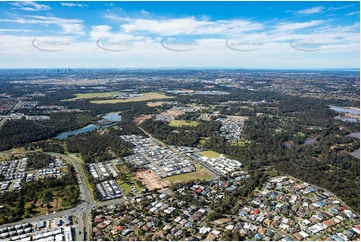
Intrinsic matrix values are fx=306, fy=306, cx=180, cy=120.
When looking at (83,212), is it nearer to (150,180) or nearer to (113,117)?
(150,180)

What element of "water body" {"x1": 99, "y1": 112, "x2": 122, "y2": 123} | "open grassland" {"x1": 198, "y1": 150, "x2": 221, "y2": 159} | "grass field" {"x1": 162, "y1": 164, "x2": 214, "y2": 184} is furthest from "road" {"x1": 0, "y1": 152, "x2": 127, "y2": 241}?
"water body" {"x1": 99, "y1": 112, "x2": 122, "y2": 123}

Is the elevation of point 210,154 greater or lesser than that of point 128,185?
lesser

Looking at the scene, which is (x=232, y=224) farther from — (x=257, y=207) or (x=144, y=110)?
(x=144, y=110)

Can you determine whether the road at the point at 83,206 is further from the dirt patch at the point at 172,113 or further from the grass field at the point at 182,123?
the dirt patch at the point at 172,113

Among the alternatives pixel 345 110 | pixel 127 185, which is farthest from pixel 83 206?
pixel 345 110

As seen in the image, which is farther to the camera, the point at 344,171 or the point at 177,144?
the point at 177,144

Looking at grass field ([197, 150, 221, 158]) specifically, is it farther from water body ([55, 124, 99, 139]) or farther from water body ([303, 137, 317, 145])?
water body ([55, 124, 99, 139])

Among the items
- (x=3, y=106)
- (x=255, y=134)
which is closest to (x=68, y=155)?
(x=255, y=134)

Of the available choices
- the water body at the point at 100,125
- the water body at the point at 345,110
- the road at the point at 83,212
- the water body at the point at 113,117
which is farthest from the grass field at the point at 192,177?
the water body at the point at 345,110
